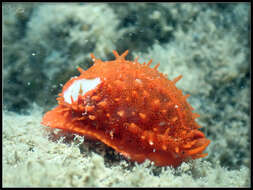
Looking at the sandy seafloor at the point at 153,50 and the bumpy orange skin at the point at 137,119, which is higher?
the sandy seafloor at the point at 153,50

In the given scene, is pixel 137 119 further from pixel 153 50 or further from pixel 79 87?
pixel 153 50

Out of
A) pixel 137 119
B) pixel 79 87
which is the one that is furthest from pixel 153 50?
pixel 137 119

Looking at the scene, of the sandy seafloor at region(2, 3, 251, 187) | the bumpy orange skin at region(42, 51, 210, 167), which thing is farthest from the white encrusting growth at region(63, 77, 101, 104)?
the sandy seafloor at region(2, 3, 251, 187)

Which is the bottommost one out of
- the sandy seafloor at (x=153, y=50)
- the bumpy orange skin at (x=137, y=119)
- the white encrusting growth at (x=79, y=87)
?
the bumpy orange skin at (x=137, y=119)

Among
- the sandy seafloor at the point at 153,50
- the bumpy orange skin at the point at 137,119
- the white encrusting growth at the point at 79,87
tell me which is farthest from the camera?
the sandy seafloor at the point at 153,50

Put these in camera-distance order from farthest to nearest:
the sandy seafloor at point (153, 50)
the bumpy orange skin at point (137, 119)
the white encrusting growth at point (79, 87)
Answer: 1. the sandy seafloor at point (153, 50)
2. the white encrusting growth at point (79, 87)
3. the bumpy orange skin at point (137, 119)

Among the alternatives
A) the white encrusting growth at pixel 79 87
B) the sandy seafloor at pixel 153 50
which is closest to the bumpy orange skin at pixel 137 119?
the white encrusting growth at pixel 79 87

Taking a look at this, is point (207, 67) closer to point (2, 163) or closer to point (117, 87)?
point (117, 87)

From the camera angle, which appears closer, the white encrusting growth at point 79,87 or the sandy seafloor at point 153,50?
the white encrusting growth at point 79,87

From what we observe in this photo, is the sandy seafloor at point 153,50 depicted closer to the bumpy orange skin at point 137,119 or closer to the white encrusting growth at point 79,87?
the white encrusting growth at point 79,87
